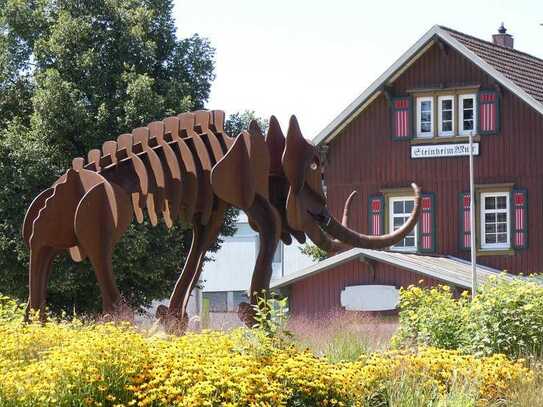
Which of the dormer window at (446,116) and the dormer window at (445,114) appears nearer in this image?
the dormer window at (445,114)

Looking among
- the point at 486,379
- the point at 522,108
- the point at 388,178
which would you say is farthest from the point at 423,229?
the point at 486,379

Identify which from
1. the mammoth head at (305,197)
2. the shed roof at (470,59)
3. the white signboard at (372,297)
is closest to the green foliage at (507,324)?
the mammoth head at (305,197)

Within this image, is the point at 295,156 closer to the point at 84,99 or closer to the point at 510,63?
the point at 84,99

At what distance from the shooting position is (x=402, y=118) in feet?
112

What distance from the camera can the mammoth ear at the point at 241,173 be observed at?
13766mm

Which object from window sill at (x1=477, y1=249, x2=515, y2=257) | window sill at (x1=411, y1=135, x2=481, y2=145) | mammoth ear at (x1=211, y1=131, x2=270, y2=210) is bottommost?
window sill at (x1=477, y1=249, x2=515, y2=257)

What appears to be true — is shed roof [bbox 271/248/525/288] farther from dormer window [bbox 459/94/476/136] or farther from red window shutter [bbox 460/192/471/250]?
dormer window [bbox 459/94/476/136]

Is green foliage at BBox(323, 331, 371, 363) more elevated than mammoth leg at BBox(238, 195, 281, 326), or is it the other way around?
mammoth leg at BBox(238, 195, 281, 326)

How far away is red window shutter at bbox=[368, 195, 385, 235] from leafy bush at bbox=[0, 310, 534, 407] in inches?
896

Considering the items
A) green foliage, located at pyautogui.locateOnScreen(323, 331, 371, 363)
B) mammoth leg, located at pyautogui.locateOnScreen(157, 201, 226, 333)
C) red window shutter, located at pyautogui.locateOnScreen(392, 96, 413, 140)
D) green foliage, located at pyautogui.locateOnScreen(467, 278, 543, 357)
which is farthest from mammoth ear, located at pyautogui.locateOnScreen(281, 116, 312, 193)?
red window shutter, located at pyautogui.locateOnScreen(392, 96, 413, 140)

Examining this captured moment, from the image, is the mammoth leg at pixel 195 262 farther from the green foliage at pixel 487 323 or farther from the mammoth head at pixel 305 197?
the green foliage at pixel 487 323

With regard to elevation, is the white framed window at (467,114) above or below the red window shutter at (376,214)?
above

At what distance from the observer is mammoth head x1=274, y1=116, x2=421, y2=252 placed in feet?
47.3

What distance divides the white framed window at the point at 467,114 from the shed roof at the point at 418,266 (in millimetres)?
3300
